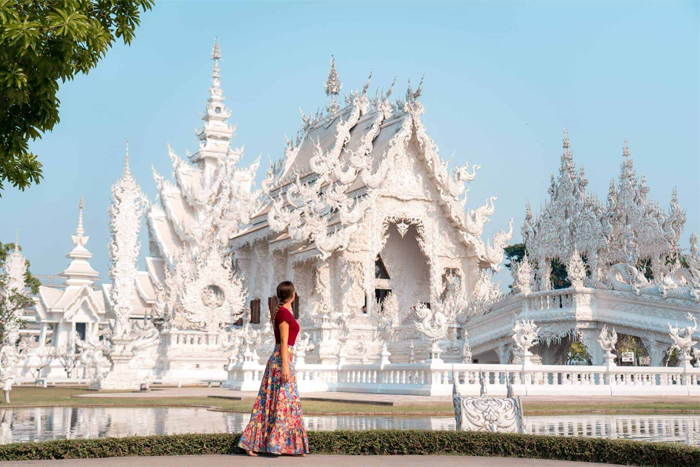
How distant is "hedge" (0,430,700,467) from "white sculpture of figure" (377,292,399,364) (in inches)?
592

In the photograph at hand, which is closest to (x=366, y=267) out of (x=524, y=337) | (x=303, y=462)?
(x=524, y=337)

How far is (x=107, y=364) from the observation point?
20.5 metres

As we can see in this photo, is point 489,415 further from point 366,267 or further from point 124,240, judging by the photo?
point 124,240

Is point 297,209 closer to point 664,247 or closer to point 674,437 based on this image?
point 664,247

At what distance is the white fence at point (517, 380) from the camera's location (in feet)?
46.0

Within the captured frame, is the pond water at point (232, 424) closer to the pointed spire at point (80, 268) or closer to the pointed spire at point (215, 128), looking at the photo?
the pointed spire at point (215, 128)

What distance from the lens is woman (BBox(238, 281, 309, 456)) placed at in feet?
21.1

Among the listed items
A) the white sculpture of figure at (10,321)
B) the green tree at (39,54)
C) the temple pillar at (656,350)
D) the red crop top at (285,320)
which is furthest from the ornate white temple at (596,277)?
the green tree at (39,54)

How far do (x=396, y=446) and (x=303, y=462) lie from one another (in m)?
1.02

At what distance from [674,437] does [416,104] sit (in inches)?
711

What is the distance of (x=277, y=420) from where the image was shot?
21.1 ft

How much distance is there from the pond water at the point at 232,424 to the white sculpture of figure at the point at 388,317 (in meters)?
11.0

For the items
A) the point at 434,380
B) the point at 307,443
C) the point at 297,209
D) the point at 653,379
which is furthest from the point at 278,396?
the point at 297,209


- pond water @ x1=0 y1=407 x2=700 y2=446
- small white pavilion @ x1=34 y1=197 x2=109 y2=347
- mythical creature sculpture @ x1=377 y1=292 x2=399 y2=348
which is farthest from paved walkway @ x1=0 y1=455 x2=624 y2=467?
small white pavilion @ x1=34 y1=197 x2=109 y2=347
